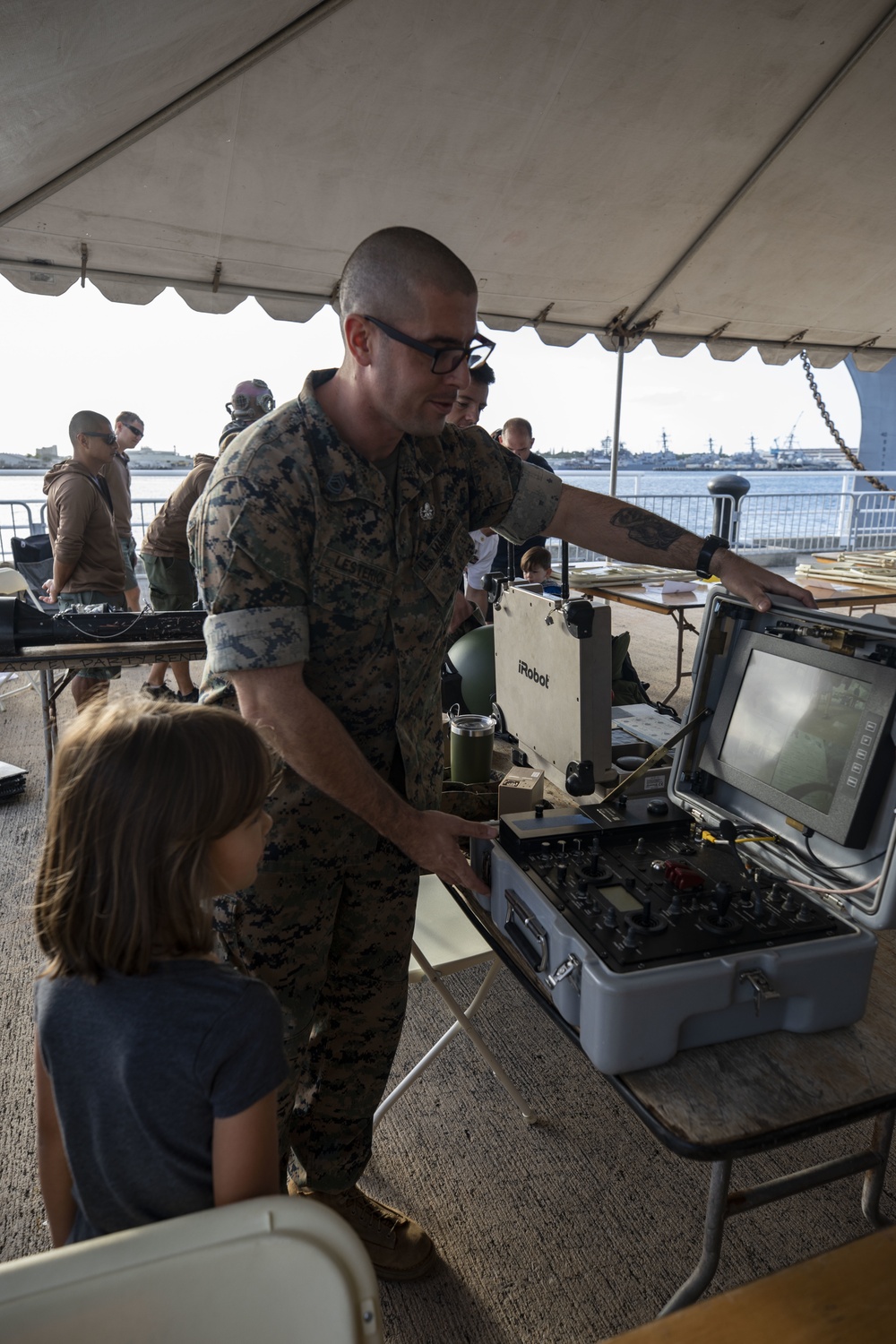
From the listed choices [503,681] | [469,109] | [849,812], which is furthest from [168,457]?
[849,812]

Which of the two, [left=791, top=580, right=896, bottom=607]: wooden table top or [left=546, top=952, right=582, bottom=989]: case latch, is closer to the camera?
[left=546, top=952, right=582, bottom=989]: case latch

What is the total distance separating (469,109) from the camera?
11.6 ft

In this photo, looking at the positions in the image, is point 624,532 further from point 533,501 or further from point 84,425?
point 84,425

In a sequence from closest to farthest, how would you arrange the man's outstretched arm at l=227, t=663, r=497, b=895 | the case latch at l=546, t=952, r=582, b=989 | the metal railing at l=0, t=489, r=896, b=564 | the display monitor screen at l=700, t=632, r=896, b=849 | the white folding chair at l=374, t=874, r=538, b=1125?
the case latch at l=546, t=952, r=582, b=989
the display monitor screen at l=700, t=632, r=896, b=849
the man's outstretched arm at l=227, t=663, r=497, b=895
the white folding chair at l=374, t=874, r=538, b=1125
the metal railing at l=0, t=489, r=896, b=564

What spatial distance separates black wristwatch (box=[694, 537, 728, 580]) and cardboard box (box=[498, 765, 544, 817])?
52 cm

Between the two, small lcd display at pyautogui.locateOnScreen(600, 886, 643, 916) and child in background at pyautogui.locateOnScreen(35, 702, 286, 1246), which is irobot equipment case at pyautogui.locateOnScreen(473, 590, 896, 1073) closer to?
small lcd display at pyautogui.locateOnScreen(600, 886, 643, 916)

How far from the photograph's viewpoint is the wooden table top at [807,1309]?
25.5 inches

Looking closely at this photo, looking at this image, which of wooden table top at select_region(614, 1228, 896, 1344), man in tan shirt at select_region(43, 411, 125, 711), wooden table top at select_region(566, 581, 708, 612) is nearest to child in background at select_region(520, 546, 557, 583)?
wooden table top at select_region(566, 581, 708, 612)

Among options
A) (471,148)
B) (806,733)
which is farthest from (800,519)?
(806,733)

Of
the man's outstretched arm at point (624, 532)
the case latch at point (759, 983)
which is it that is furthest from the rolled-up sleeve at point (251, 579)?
the case latch at point (759, 983)

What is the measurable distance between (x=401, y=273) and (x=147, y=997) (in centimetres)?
109

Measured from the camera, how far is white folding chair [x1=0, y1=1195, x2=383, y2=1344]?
67 cm

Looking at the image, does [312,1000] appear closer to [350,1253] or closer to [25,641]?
[350,1253]

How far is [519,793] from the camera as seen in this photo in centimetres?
161
